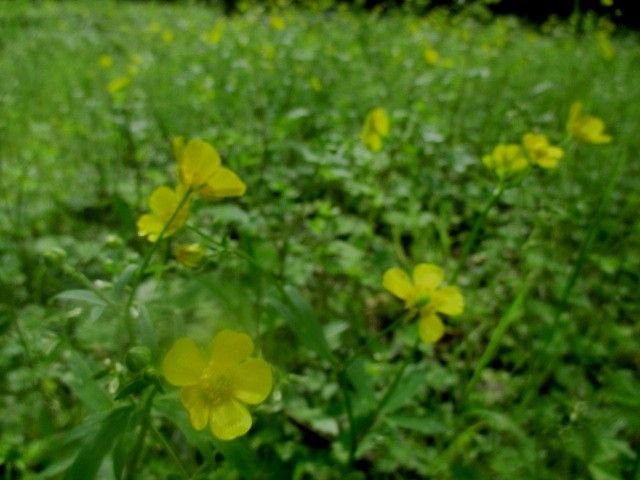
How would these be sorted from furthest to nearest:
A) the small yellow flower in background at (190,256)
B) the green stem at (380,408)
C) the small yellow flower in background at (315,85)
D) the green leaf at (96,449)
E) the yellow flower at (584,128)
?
the small yellow flower in background at (315,85) → the yellow flower at (584,128) → the green stem at (380,408) → the small yellow flower in background at (190,256) → the green leaf at (96,449)

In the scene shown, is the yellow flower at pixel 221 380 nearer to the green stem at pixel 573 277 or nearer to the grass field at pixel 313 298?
the grass field at pixel 313 298

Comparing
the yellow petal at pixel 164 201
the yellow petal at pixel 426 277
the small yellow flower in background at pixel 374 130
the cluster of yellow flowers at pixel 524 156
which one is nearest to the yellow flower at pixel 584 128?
the cluster of yellow flowers at pixel 524 156

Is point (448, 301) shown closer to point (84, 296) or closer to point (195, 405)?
point (195, 405)

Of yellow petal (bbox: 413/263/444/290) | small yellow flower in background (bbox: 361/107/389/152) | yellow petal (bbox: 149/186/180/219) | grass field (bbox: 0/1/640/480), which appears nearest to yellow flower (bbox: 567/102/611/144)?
grass field (bbox: 0/1/640/480)

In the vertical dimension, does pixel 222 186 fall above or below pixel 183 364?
above

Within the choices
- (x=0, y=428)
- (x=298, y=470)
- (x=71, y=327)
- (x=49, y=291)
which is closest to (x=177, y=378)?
(x=298, y=470)

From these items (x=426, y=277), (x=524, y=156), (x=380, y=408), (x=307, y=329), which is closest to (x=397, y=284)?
(x=426, y=277)

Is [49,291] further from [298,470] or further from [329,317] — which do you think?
[298,470]
